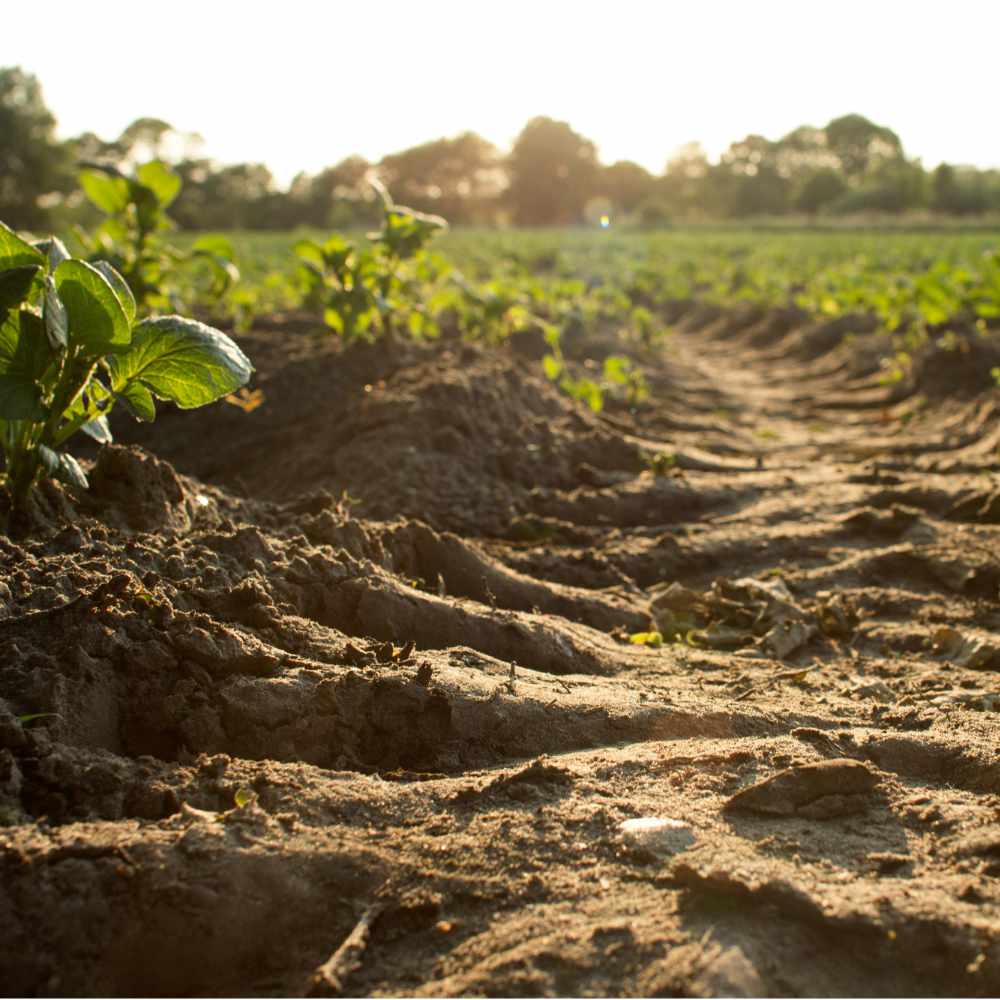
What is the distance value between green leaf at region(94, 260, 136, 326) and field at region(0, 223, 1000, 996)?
19.3 inches

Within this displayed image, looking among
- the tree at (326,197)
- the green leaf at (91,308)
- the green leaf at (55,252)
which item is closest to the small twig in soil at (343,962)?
the green leaf at (91,308)

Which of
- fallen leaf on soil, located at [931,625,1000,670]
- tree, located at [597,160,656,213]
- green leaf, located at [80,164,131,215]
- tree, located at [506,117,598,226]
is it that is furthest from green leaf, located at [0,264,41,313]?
tree, located at [597,160,656,213]

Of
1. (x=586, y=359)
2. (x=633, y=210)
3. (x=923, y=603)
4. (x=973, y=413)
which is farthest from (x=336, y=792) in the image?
(x=633, y=210)

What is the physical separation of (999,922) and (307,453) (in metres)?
4.09

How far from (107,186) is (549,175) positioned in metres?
68.5

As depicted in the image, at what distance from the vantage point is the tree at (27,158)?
128ft

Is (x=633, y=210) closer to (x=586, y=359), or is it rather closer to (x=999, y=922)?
(x=586, y=359)

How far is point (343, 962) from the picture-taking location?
149 centimetres

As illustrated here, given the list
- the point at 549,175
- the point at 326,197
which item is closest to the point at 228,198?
the point at 326,197

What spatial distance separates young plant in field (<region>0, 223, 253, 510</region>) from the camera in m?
2.46

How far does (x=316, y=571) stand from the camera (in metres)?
2.72

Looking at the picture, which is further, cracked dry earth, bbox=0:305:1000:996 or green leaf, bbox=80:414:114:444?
green leaf, bbox=80:414:114:444

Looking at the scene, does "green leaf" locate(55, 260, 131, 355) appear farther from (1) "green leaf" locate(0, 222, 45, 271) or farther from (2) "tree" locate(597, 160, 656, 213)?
(2) "tree" locate(597, 160, 656, 213)

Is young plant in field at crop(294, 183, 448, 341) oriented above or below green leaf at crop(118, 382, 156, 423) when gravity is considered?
above
